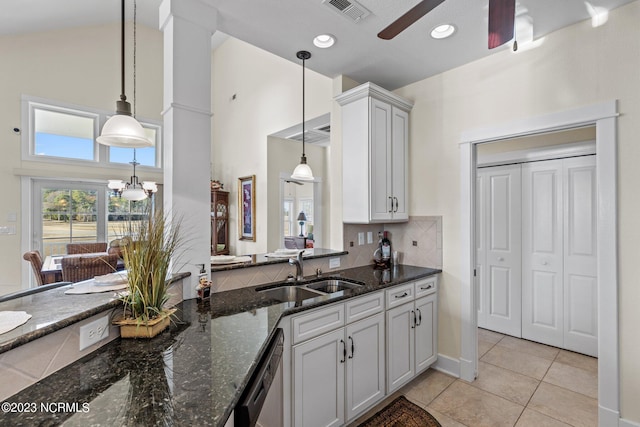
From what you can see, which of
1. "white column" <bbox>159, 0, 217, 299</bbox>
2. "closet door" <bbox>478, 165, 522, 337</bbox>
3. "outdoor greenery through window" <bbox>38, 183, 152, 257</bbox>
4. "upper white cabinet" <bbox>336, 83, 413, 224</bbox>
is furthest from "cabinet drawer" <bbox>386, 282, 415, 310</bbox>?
"outdoor greenery through window" <bbox>38, 183, 152, 257</bbox>

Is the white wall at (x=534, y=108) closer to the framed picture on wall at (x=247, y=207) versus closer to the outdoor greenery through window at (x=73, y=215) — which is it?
the framed picture on wall at (x=247, y=207)

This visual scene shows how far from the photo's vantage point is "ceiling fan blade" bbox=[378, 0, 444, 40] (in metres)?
1.33

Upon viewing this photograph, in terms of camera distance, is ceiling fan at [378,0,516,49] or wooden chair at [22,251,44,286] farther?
wooden chair at [22,251,44,286]

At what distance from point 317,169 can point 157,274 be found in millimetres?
4416

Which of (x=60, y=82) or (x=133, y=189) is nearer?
(x=133, y=189)

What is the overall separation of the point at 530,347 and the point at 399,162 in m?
2.47

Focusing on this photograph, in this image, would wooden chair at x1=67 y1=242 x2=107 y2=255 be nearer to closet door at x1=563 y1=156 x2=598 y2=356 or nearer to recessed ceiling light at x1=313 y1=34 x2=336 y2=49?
recessed ceiling light at x1=313 y1=34 x2=336 y2=49

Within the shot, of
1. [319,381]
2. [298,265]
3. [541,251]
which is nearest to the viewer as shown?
[319,381]

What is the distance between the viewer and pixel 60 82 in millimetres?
5047

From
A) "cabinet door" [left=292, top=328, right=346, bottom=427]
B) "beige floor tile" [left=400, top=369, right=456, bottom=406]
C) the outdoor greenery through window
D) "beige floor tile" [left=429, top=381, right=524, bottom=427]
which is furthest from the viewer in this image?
the outdoor greenery through window

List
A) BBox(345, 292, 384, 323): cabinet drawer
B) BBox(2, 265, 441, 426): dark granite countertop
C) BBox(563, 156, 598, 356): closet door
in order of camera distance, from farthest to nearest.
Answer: BBox(563, 156, 598, 356): closet door → BBox(345, 292, 384, 323): cabinet drawer → BBox(2, 265, 441, 426): dark granite countertop

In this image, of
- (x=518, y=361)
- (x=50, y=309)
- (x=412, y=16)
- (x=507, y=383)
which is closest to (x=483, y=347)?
(x=518, y=361)

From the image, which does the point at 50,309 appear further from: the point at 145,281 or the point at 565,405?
the point at 565,405

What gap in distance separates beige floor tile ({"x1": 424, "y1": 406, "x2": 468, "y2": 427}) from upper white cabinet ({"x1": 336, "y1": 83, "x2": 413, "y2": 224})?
1508 millimetres
